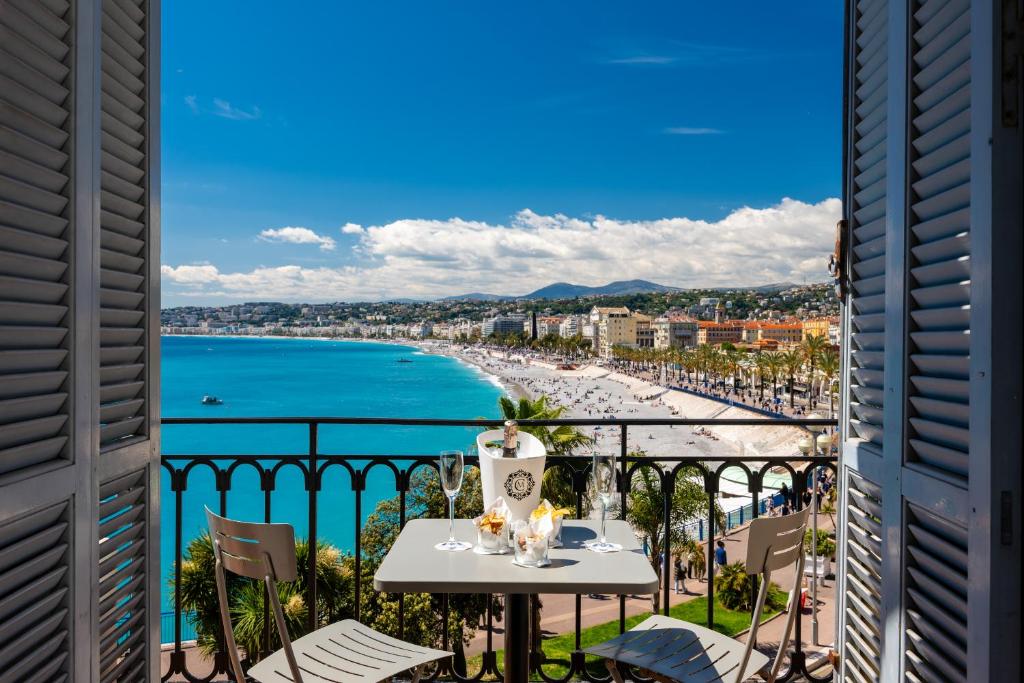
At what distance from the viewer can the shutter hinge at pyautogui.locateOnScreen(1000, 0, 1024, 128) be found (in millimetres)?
1387

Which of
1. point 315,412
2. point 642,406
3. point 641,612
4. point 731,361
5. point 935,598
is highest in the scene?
point 935,598

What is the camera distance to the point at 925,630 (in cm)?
167

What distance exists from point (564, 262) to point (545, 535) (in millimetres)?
82025

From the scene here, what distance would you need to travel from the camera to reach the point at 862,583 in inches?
82.4

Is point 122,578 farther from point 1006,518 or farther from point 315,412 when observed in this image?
point 315,412

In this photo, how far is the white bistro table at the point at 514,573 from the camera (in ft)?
6.16

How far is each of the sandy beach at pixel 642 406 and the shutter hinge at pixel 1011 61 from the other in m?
54.7

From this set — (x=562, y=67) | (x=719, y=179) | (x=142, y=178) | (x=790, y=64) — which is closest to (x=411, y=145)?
(x=562, y=67)

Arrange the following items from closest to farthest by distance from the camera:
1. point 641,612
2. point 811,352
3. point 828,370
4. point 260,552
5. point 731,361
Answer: point 260,552 < point 641,612 < point 828,370 < point 811,352 < point 731,361

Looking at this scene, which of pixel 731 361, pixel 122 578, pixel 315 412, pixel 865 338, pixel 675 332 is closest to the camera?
pixel 122 578

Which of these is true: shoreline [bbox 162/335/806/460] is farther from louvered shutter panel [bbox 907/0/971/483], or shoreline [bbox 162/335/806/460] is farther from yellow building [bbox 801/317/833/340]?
louvered shutter panel [bbox 907/0/971/483]

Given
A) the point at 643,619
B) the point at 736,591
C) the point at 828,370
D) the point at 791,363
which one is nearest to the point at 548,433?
the point at 643,619

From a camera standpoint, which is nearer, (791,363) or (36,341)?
(36,341)

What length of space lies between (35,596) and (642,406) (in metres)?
71.0
